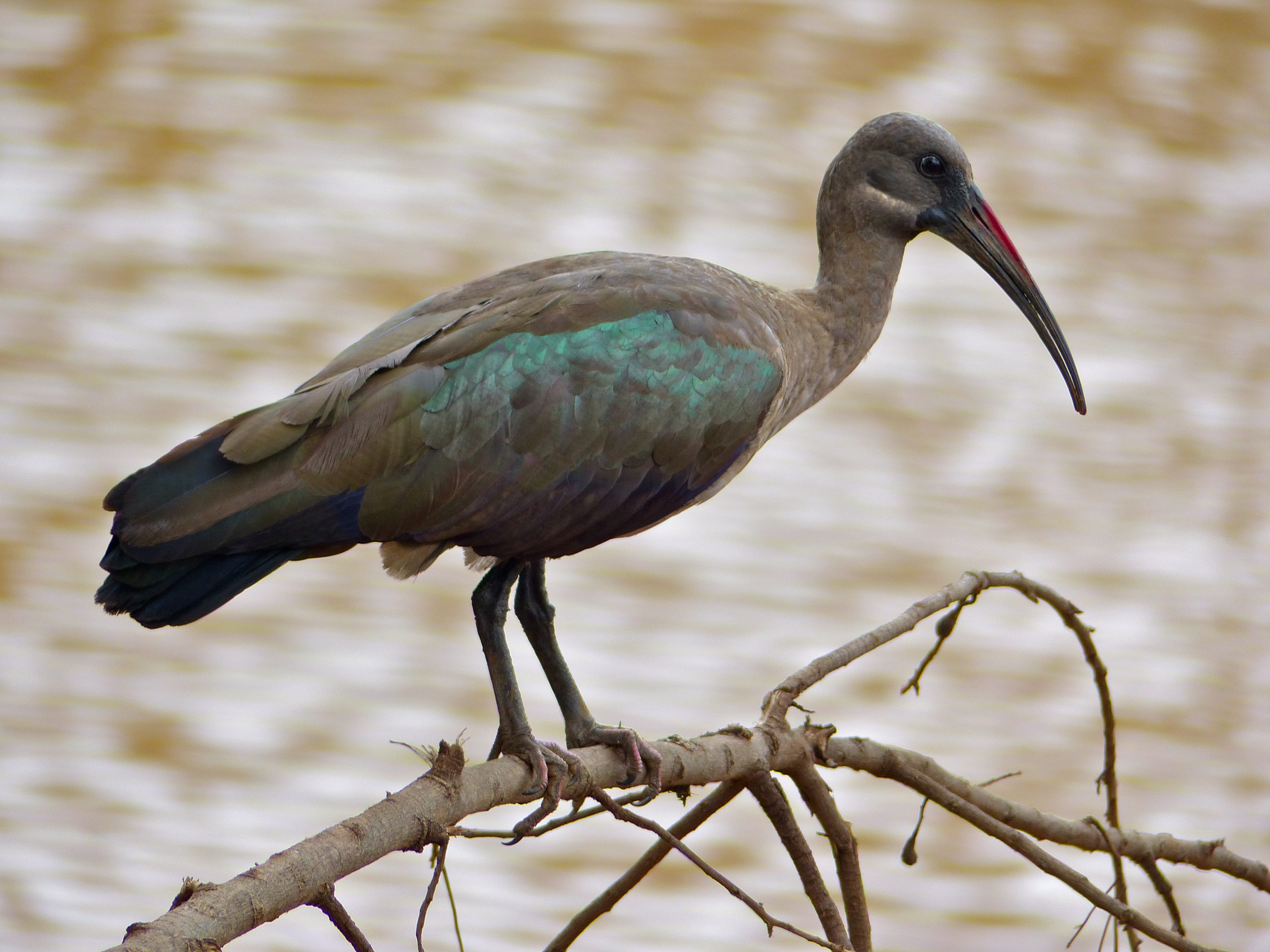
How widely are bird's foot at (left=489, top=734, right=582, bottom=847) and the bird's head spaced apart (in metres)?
0.94

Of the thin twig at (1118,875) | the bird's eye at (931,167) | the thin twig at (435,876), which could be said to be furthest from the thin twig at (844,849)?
the bird's eye at (931,167)

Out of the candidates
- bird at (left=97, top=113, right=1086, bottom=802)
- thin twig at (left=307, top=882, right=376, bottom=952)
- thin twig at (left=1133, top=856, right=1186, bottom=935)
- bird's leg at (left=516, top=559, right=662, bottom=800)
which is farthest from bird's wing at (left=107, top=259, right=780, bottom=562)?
thin twig at (left=1133, top=856, right=1186, bottom=935)

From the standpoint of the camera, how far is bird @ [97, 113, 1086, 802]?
68.6 inches

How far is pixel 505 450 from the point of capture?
1871 millimetres

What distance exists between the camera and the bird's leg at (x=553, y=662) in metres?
2.05

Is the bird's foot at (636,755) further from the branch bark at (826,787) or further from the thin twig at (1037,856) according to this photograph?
the thin twig at (1037,856)

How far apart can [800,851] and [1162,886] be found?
57cm

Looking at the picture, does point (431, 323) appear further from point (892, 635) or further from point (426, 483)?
point (892, 635)

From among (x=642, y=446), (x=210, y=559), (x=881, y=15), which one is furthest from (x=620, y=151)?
(x=210, y=559)

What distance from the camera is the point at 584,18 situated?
4.37 meters

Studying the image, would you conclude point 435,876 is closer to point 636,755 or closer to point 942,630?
point 636,755

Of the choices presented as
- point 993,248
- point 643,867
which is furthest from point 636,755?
point 993,248

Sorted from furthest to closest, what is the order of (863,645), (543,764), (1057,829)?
1. (1057,829)
2. (863,645)
3. (543,764)

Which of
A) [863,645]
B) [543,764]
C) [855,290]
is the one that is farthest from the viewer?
[855,290]
